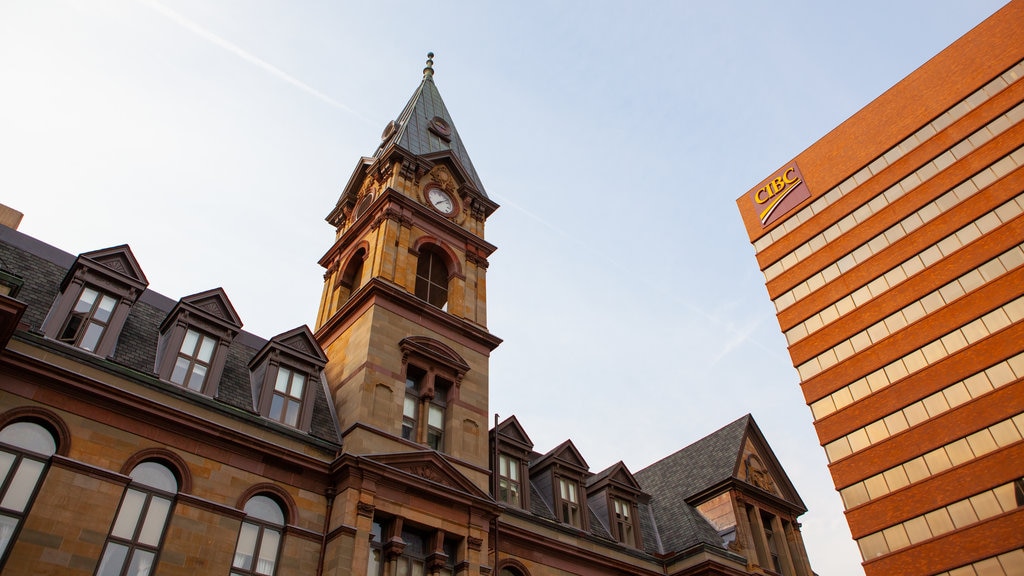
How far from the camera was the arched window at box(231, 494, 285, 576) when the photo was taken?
22.1 metres

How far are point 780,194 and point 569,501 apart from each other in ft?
164

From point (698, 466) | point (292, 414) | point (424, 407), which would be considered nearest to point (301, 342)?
point (292, 414)

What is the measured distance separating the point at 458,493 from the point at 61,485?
11962mm

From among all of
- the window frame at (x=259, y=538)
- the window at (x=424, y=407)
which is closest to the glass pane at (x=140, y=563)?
the window frame at (x=259, y=538)

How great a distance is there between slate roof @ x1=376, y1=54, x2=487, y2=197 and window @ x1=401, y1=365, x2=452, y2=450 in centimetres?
1224

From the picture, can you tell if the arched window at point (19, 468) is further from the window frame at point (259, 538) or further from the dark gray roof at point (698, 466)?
the dark gray roof at point (698, 466)

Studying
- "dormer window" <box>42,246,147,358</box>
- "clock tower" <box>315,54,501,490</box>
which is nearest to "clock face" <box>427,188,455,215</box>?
"clock tower" <box>315,54,501,490</box>

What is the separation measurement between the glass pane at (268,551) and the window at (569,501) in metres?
13.5

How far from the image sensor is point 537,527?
30750 millimetres

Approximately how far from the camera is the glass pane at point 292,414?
26.2 meters

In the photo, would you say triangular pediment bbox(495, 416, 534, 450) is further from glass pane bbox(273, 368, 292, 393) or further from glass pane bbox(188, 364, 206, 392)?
glass pane bbox(188, 364, 206, 392)

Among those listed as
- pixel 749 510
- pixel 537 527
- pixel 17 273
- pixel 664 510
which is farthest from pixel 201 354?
pixel 749 510

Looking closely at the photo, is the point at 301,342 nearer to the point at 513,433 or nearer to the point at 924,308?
the point at 513,433

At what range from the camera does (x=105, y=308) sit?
24.1 metres
